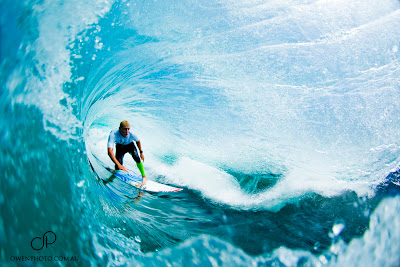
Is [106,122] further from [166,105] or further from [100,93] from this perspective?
[166,105]

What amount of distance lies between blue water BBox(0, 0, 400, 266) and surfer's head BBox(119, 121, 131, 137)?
25.6 inches

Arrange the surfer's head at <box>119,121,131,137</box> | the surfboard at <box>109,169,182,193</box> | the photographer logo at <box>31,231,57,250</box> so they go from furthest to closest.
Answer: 1. the surfboard at <box>109,169,182,193</box>
2. the surfer's head at <box>119,121,131,137</box>
3. the photographer logo at <box>31,231,57,250</box>

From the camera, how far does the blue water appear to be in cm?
368

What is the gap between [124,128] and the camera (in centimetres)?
404

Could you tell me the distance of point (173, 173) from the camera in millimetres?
5590

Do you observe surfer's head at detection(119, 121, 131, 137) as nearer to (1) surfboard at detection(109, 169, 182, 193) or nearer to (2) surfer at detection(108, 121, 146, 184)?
(2) surfer at detection(108, 121, 146, 184)

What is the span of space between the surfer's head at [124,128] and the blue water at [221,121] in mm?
650

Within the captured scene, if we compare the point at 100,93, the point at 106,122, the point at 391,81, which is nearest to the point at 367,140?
the point at 391,81

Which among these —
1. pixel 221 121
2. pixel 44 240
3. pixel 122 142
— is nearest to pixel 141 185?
pixel 122 142

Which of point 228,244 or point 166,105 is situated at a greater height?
point 166,105

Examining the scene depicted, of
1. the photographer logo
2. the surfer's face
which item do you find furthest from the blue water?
the surfer's face

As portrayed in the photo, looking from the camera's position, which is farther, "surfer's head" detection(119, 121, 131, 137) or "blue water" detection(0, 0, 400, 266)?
"surfer's head" detection(119, 121, 131, 137)

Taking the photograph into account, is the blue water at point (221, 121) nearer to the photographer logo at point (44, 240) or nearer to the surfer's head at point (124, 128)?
the photographer logo at point (44, 240)

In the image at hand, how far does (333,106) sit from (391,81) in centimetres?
113
